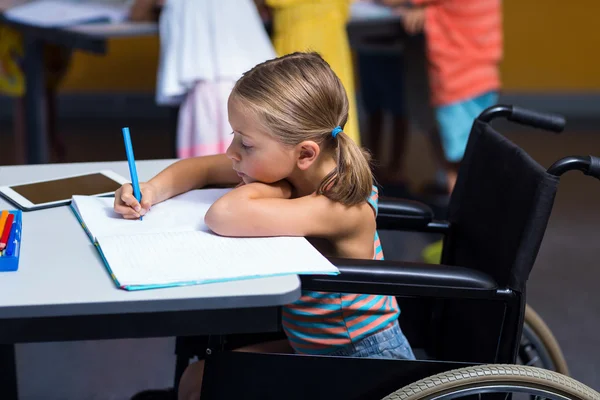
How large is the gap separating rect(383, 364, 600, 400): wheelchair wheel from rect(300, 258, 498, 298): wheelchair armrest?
106 millimetres

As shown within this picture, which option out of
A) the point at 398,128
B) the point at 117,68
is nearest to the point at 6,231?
the point at 398,128

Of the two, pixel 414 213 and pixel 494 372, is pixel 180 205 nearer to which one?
pixel 414 213

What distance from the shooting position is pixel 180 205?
126 centimetres

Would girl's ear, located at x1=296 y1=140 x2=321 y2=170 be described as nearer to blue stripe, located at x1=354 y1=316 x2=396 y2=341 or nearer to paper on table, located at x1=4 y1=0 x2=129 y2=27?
blue stripe, located at x1=354 y1=316 x2=396 y2=341

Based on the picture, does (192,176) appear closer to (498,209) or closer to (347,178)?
(347,178)

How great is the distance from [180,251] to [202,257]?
4cm

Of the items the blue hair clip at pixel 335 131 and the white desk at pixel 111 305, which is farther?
the blue hair clip at pixel 335 131

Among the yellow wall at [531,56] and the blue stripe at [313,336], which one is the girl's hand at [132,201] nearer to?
the blue stripe at [313,336]

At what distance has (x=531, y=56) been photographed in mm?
5250

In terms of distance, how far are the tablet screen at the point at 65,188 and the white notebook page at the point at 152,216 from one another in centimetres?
5

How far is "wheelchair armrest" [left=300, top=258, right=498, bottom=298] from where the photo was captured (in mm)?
1041

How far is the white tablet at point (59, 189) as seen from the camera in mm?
1244

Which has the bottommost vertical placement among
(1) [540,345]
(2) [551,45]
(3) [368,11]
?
(1) [540,345]

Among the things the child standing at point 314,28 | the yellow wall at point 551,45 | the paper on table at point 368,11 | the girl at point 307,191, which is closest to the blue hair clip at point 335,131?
the girl at point 307,191
